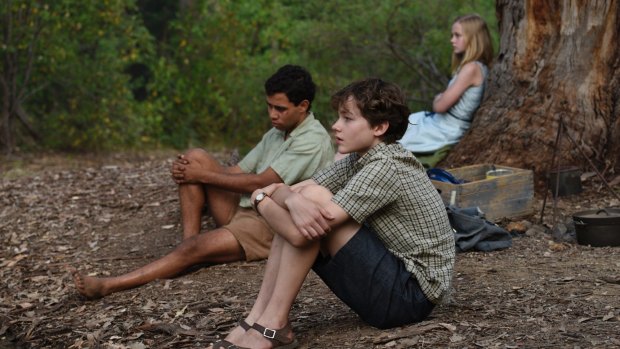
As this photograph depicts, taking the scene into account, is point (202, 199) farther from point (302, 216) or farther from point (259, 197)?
point (302, 216)

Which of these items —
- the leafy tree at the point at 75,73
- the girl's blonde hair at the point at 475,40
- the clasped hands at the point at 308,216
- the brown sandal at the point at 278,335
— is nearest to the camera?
the clasped hands at the point at 308,216

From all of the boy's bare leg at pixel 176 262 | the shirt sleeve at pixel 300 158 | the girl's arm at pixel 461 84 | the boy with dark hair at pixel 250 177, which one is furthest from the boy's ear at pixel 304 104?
the girl's arm at pixel 461 84

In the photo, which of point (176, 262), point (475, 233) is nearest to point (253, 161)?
point (176, 262)

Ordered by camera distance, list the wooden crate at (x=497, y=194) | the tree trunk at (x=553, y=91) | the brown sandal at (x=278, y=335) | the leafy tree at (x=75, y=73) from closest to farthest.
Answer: the brown sandal at (x=278, y=335)
the wooden crate at (x=497, y=194)
the tree trunk at (x=553, y=91)
the leafy tree at (x=75, y=73)

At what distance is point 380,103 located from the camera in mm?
4242

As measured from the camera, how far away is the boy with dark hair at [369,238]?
4121mm

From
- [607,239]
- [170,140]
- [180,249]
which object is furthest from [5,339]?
[170,140]

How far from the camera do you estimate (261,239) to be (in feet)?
19.5

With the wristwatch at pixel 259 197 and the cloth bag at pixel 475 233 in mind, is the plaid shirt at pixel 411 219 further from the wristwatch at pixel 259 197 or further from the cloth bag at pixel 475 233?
the cloth bag at pixel 475 233

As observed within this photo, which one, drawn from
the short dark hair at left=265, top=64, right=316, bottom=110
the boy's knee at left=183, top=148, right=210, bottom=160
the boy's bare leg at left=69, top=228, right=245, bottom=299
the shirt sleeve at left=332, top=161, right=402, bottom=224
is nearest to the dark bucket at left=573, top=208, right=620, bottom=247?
the short dark hair at left=265, top=64, right=316, bottom=110

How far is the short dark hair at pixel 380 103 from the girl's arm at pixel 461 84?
3.19m

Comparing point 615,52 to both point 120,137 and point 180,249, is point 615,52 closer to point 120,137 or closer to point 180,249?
point 180,249

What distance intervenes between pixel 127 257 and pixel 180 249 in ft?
3.21

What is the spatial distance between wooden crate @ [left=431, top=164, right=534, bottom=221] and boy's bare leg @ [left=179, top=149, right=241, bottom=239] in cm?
136
